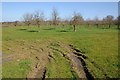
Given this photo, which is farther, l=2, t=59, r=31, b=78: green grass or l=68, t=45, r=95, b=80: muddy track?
l=68, t=45, r=95, b=80: muddy track

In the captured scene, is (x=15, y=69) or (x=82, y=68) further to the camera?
(x=82, y=68)

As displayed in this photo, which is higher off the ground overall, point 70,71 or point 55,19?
point 55,19

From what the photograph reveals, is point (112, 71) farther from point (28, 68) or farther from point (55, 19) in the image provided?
point (55, 19)

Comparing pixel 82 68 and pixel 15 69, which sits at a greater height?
pixel 15 69

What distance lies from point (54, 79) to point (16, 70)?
4471 mm

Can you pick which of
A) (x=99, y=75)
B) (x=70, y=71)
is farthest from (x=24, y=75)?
(x=99, y=75)

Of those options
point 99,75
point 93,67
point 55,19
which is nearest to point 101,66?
point 93,67

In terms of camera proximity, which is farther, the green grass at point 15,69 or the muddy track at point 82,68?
the muddy track at point 82,68

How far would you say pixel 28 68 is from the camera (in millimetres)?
23141

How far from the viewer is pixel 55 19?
378 ft

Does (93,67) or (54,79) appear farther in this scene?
(93,67)

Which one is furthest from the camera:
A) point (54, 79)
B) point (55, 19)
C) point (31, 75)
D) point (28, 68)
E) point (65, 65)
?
point (55, 19)

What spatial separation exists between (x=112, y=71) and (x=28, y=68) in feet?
27.2

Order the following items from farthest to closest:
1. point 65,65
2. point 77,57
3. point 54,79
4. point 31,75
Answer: point 77,57 → point 65,65 → point 31,75 → point 54,79
